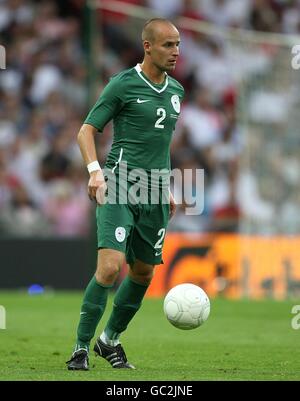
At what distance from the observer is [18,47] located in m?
19.1

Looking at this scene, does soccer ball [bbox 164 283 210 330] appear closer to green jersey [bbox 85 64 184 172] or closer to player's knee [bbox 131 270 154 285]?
player's knee [bbox 131 270 154 285]

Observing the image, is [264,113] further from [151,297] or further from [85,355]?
[85,355]

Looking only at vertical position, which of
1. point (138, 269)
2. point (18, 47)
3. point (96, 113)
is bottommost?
point (138, 269)

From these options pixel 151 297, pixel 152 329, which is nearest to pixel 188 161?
pixel 151 297

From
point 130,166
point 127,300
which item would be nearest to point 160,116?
point 130,166

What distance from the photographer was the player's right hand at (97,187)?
7406 mm

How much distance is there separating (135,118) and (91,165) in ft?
1.76

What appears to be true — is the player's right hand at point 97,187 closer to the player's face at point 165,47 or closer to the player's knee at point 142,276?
the player's knee at point 142,276

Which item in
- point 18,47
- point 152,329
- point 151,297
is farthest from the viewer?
point 18,47

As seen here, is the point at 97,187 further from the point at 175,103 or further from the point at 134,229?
the point at 175,103

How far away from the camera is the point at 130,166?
7.83 m

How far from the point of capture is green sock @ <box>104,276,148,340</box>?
26.5 ft

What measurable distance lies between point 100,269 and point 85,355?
0.62m

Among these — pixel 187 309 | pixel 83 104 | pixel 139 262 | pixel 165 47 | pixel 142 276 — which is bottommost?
pixel 187 309
